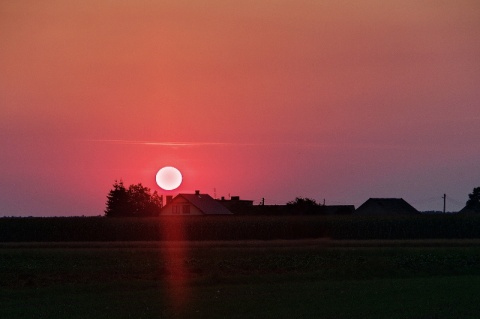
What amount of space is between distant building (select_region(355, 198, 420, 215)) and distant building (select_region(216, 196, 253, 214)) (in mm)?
19501

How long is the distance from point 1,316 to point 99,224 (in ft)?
221

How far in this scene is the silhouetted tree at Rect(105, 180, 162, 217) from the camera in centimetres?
15025

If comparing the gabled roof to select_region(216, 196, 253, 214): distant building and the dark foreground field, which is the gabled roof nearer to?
select_region(216, 196, 253, 214): distant building

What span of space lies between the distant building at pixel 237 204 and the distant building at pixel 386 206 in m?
19.5

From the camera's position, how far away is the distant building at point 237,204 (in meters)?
139

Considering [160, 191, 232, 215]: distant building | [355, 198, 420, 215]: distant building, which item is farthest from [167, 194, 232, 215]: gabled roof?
[355, 198, 420, 215]: distant building

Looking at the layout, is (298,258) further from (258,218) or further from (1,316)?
(258,218)

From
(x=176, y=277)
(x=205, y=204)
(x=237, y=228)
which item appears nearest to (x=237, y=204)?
(x=205, y=204)

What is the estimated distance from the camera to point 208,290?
103 ft

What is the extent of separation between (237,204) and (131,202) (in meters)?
25.7

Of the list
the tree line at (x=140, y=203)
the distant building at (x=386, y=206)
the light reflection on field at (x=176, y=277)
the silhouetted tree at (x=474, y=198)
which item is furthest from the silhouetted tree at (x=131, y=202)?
the light reflection on field at (x=176, y=277)

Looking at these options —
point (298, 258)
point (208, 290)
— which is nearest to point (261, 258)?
point (298, 258)

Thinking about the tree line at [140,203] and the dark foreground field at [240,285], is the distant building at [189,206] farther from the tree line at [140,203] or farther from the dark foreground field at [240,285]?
the dark foreground field at [240,285]

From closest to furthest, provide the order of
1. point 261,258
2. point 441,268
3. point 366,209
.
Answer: point 441,268 < point 261,258 < point 366,209
